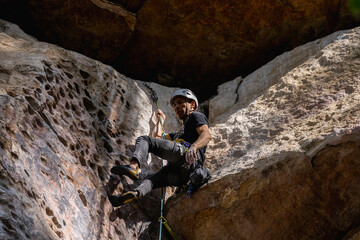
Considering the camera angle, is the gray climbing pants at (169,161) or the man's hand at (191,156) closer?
the man's hand at (191,156)

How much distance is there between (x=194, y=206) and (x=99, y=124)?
1.31m

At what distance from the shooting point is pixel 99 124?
4.62 m

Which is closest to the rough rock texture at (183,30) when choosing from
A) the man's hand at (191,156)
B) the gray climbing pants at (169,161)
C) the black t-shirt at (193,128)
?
the black t-shirt at (193,128)

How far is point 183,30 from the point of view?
6.76m

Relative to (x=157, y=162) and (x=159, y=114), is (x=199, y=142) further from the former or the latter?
(x=159, y=114)

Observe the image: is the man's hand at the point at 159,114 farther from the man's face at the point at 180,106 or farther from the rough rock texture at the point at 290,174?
the rough rock texture at the point at 290,174

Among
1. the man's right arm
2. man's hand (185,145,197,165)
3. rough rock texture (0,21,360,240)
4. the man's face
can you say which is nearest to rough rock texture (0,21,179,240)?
rough rock texture (0,21,360,240)

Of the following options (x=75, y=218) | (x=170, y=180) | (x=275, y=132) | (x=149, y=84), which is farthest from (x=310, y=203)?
(x=149, y=84)

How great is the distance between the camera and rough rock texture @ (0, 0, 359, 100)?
6379 mm

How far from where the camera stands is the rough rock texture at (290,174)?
3.81 metres

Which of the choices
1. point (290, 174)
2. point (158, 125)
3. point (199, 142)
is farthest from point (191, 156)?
point (158, 125)

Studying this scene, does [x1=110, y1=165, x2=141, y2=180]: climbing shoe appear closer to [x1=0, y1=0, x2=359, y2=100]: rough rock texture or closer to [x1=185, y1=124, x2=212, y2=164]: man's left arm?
[x1=185, y1=124, x2=212, y2=164]: man's left arm

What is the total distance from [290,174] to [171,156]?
3.76ft

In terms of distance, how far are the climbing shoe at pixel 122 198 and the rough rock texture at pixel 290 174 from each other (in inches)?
21.0
